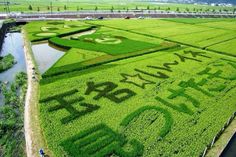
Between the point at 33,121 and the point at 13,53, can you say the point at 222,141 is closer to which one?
the point at 33,121

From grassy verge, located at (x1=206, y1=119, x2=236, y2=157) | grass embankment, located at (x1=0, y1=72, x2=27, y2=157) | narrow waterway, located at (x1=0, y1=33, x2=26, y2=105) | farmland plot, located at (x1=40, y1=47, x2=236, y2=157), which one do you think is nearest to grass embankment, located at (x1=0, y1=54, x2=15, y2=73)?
narrow waterway, located at (x1=0, y1=33, x2=26, y2=105)

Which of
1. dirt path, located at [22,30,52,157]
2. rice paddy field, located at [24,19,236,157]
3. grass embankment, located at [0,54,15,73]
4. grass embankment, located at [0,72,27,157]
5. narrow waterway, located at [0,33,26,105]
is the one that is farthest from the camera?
grass embankment, located at [0,54,15,73]

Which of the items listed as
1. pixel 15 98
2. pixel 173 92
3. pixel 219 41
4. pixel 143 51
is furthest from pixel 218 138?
pixel 219 41

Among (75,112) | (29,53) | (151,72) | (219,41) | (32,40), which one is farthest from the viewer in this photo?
(219,41)

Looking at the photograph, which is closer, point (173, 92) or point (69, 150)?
point (69, 150)

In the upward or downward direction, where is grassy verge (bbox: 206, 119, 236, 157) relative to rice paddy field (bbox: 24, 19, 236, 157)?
downward

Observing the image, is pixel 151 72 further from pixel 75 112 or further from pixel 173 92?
pixel 75 112

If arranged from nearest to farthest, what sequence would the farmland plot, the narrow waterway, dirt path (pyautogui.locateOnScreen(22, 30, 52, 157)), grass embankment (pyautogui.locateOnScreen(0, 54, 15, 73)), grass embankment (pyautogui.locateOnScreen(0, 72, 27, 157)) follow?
dirt path (pyautogui.locateOnScreen(22, 30, 52, 157)) → the farmland plot → grass embankment (pyautogui.locateOnScreen(0, 72, 27, 157)) → the narrow waterway → grass embankment (pyautogui.locateOnScreen(0, 54, 15, 73))

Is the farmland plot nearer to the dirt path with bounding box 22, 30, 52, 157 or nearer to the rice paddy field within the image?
the rice paddy field
